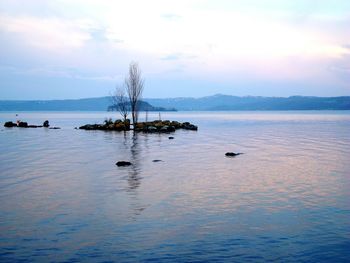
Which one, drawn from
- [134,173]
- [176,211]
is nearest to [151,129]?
[134,173]

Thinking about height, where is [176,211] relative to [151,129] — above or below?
below

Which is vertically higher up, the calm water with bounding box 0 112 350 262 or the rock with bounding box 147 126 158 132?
the rock with bounding box 147 126 158 132

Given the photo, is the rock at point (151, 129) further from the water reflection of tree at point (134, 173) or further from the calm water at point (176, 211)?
the calm water at point (176, 211)

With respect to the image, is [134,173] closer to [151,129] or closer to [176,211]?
[176,211]

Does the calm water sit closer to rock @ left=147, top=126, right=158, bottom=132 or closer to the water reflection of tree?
the water reflection of tree

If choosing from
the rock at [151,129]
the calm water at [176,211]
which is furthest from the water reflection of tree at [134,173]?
the rock at [151,129]

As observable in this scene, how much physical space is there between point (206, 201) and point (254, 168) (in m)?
11.2

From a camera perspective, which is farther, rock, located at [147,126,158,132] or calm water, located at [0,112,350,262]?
rock, located at [147,126,158,132]

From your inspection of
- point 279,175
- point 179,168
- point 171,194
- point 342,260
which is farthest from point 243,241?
point 179,168

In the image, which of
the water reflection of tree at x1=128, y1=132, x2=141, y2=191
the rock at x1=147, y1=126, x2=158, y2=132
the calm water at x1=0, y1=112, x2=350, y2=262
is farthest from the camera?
the rock at x1=147, y1=126, x2=158, y2=132

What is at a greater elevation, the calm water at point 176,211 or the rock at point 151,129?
the rock at point 151,129

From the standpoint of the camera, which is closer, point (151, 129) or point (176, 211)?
point (176, 211)

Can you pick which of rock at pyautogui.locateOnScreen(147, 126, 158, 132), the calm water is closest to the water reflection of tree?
the calm water

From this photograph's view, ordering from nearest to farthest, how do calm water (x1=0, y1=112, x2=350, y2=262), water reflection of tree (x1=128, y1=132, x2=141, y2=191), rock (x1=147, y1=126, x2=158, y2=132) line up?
calm water (x1=0, y1=112, x2=350, y2=262)
water reflection of tree (x1=128, y1=132, x2=141, y2=191)
rock (x1=147, y1=126, x2=158, y2=132)
